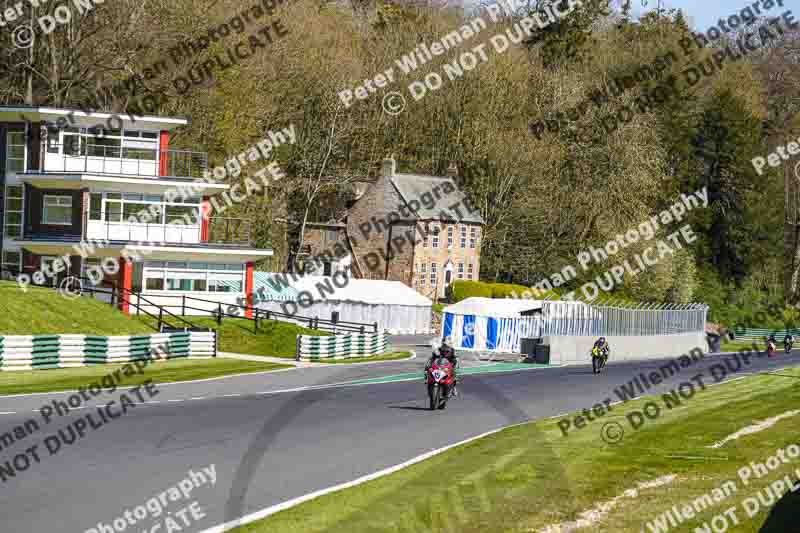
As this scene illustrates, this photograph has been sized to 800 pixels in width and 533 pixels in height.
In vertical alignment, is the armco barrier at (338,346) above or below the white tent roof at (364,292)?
below

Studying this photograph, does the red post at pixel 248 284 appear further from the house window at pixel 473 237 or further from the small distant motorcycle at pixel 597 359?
the house window at pixel 473 237

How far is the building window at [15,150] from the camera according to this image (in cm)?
5256

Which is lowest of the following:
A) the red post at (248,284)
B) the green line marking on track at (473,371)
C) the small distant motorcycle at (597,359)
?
the green line marking on track at (473,371)

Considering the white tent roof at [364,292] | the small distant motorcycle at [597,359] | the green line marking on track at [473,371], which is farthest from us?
the white tent roof at [364,292]

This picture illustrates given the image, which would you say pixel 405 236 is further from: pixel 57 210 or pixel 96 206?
pixel 57 210

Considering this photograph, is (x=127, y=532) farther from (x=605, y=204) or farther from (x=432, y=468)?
(x=605, y=204)

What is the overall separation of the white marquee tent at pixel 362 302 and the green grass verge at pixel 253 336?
50.2 ft

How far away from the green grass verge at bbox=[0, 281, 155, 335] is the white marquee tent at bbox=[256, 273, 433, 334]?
73.2ft

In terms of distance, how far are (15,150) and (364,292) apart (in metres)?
25.9

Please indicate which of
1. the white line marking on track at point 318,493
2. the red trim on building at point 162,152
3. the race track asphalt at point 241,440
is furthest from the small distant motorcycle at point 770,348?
the white line marking on track at point 318,493

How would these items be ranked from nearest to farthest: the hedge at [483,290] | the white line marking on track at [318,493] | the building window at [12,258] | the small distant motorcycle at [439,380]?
1. the white line marking on track at [318,493]
2. the small distant motorcycle at [439,380]
3. the building window at [12,258]
4. the hedge at [483,290]

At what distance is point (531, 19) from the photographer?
338 ft

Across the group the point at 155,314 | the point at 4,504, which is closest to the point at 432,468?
the point at 4,504

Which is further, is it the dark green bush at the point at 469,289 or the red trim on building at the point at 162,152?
the dark green bush at the point at 469,289
